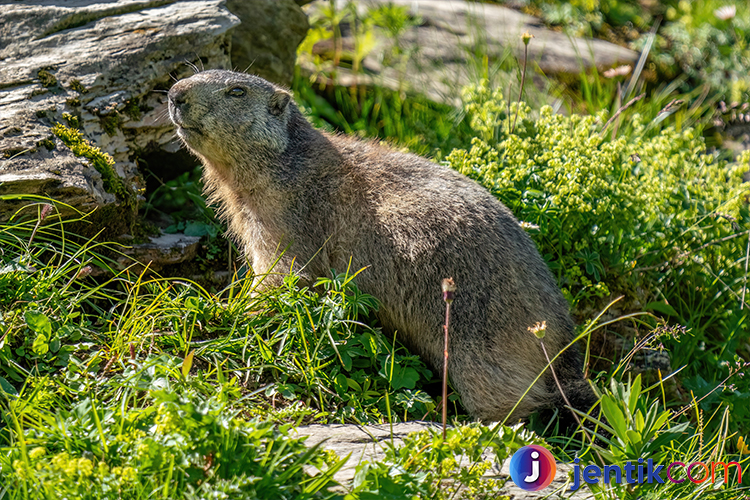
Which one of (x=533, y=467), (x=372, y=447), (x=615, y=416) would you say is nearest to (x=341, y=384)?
(x=372, y=447)

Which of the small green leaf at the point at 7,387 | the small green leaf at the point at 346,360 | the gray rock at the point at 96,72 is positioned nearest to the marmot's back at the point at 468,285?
the small green leaf at the point at 346,360

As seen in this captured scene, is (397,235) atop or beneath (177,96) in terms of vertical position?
beneath

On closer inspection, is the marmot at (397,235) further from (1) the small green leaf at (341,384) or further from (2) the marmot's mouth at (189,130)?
(1) the small green leaf at (341,384)

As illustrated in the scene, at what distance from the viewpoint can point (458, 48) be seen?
9.13 metres

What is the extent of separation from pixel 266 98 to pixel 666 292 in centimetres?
389

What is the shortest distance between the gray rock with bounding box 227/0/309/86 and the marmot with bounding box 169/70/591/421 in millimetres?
1737

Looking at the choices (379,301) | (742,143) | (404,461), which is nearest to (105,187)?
(379,301)

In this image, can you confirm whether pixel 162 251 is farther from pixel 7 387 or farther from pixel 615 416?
pixel 615 416

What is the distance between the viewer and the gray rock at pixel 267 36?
6.64 metres

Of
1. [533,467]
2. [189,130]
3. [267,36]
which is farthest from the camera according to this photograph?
[267,36]

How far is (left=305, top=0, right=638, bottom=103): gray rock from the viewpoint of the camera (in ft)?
27.8

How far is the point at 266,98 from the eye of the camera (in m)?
5.11

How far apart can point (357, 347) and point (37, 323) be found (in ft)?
6.46

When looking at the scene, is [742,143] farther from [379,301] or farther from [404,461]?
[404,461]
